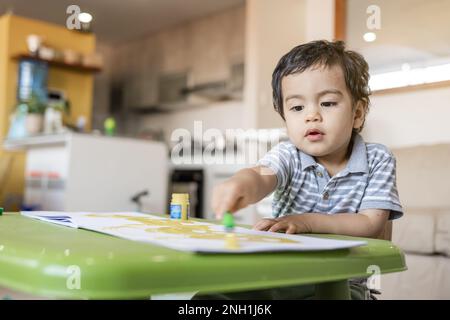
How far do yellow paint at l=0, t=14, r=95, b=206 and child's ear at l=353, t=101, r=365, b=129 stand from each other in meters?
2.77

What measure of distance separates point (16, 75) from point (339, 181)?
329 centimetres

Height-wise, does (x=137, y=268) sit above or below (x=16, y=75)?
below

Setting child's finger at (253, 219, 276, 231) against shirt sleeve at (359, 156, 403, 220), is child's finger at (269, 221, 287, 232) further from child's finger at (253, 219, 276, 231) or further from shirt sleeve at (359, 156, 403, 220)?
shirt sleeve at (359, 156, 403, 220)

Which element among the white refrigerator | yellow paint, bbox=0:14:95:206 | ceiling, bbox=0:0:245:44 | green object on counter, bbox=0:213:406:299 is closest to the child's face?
green object on counter, bbox=0:213:406:299

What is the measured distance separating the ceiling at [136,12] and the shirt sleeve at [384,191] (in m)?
3.16

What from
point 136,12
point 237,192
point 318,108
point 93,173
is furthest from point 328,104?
point 136,12

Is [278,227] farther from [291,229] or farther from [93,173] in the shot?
[93,173]

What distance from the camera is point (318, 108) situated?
58 cm

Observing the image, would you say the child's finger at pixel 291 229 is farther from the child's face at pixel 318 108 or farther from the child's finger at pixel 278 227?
the child's face at pixel 318 108

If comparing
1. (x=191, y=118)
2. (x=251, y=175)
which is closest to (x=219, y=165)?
(x=191, y=118)

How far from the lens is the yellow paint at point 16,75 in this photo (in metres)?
3.27

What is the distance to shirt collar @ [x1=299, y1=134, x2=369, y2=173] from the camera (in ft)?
2.06
